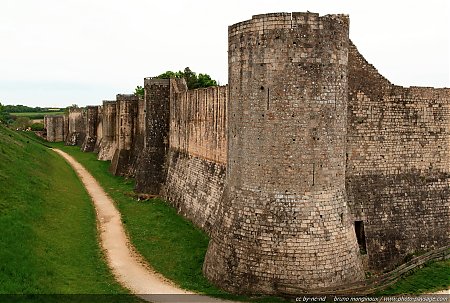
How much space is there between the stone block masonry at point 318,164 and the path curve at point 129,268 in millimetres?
1226

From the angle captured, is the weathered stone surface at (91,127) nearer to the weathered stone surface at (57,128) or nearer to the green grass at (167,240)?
the weathered stone surface at (57,128)

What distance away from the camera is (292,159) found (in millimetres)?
12367

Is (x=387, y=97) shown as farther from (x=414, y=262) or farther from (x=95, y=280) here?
(x=95, y=280)

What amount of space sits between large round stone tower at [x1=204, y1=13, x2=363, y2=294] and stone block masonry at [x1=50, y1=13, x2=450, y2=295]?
3 cm

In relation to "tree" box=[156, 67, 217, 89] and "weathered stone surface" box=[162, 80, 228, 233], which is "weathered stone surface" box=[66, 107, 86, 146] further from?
"weathered stone surface" box=[162, 80, 228, 233]

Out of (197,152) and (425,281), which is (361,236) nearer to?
(425,281)

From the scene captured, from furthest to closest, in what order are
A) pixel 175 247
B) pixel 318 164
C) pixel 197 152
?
pixel 197 152 < pixel 175 247 < pixel 318 164

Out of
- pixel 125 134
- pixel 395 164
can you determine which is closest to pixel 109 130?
pixel 125 134

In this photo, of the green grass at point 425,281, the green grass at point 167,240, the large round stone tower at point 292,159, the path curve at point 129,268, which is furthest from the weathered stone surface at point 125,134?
the green grass at point 425,281

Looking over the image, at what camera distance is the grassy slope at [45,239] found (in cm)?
1266

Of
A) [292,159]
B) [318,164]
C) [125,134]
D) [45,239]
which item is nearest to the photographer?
[292,159]

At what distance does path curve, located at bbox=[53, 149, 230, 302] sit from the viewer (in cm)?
1263

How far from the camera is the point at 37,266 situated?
13500mm

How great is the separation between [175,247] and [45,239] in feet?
15.2
